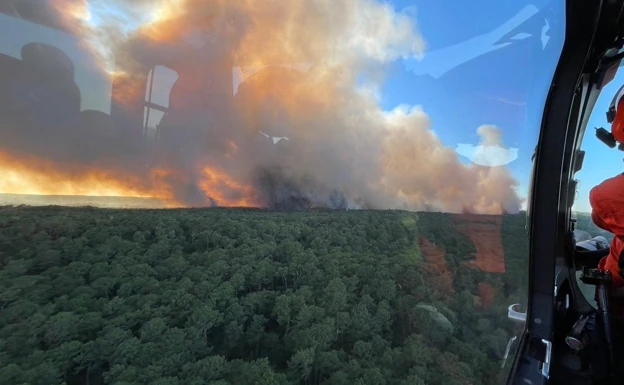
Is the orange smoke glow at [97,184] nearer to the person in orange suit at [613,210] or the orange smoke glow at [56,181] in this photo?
the orange smoke glow at [56,181]

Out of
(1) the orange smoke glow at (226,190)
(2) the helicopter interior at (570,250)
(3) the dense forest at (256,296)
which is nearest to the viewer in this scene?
(3) the dense forest at (256,296)

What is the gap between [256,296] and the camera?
198 centimetres

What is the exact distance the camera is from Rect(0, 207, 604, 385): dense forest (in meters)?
1.25

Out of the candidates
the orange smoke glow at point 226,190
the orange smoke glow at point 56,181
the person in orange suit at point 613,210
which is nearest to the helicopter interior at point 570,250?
the person in orange suit at point 613,210

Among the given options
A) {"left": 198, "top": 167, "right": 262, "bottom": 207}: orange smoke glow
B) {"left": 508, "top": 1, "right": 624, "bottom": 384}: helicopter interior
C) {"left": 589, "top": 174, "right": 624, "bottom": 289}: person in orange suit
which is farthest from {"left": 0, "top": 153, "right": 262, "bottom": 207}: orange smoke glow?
{"left": 589, "top": 174, "right": 624, "bottom": 289}: person in orange suit

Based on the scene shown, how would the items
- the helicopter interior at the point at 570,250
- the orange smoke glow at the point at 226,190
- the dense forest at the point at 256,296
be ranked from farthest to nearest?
the orange smoke glow at the point at 226,190 → the helicopter interior at the point at 570,250 → the dense forest at the point at 256,296

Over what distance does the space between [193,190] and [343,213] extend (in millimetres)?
1375

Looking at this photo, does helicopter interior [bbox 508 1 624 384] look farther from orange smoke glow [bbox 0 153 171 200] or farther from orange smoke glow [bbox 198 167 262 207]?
orange smoke glow [bbox 0 153 171 200]

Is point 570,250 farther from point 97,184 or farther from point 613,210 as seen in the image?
point 97,184

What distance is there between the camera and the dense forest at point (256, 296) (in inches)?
49.3

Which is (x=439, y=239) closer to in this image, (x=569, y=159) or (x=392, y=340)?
(x=392, y=340)

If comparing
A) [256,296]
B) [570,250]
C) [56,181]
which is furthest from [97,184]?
[570,250]

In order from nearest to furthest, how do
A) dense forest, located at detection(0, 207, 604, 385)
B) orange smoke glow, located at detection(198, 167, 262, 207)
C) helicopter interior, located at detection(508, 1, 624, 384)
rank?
dense forest, located at detection(0, 207, 604, 385) → helicopter interior, located at detection(508, 1, 624, 384) → orange smoke glow, located at detection(198, 167, 262, 207)

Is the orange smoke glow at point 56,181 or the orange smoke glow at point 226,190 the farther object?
the orange smoke glow at point 226,190
